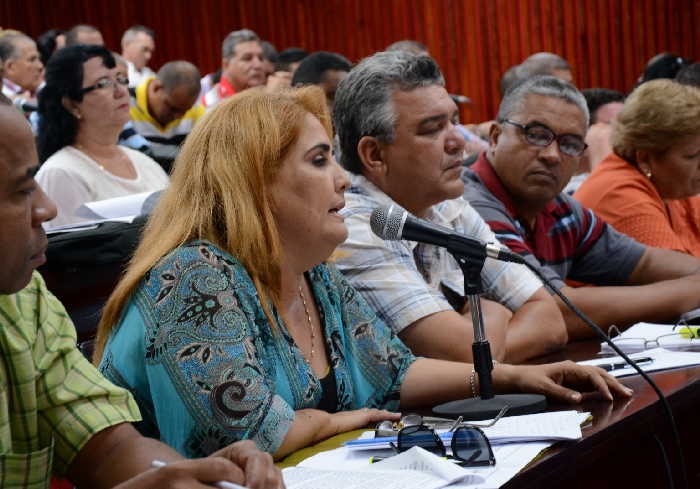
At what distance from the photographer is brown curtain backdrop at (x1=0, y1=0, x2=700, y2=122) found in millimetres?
9031

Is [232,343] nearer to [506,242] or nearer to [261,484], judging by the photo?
[261,484]

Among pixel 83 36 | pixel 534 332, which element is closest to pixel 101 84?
pixel 534 332

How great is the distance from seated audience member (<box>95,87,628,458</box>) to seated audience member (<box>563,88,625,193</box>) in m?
2.92

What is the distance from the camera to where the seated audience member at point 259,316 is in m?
1.60

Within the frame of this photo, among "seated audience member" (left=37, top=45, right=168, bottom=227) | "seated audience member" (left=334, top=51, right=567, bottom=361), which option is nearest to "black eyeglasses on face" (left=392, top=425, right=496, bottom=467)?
Result: "seated audience member" (left=334, top=51, right=567, bottom=361)

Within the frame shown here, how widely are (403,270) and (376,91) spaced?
0.47m

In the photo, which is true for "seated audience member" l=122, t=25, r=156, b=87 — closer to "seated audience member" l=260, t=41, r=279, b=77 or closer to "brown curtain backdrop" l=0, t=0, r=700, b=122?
"brown curtain backdrop" l=0, t=0, r=700, b=122

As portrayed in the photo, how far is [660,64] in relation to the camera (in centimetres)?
616

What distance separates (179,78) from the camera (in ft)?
18.7

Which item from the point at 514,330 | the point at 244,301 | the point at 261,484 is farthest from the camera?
the point at 514,330

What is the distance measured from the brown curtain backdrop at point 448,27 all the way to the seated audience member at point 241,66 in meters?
3.05

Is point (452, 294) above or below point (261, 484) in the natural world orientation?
below

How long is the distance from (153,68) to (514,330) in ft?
25.9

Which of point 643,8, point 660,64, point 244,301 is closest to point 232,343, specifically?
point 244,301
